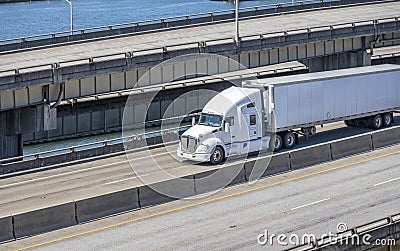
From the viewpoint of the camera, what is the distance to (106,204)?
29.7 meters

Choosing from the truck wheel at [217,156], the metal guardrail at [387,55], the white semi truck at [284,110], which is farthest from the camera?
the metal guardrail at [387,55]

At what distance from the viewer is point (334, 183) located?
33.7m

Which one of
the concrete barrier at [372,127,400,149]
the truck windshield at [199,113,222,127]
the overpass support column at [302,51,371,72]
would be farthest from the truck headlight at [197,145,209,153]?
the overpass support column at [302,51,371,72]

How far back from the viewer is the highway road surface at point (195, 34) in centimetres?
5050

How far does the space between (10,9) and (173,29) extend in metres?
92.9

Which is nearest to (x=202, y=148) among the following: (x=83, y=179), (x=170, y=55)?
(x=83, y=179)

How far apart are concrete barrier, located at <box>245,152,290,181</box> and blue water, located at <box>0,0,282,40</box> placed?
7066 centimetres

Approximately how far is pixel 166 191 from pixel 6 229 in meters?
6.57

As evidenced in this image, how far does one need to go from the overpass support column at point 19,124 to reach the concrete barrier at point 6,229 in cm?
1939

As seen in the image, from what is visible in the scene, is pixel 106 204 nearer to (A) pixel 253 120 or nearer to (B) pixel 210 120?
(B) pixel 210 120

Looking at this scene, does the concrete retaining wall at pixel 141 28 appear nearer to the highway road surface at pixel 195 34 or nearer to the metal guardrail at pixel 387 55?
the highway road surface at pixel 195 34

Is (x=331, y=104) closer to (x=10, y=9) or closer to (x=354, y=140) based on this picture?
(x=354, y=140)

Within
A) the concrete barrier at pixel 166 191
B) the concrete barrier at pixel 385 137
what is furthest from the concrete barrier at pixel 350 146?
the concrete barrier at pixel 166 191

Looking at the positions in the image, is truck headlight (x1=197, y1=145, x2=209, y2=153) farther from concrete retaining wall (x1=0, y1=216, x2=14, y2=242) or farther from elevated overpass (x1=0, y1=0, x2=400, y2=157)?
A: concrete retaining wall (x1=0, y1=216, x2=14, y2=242)
